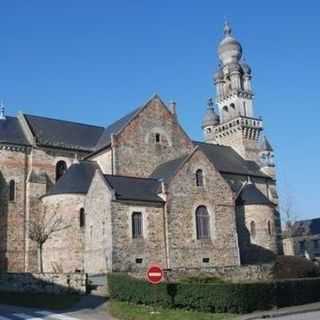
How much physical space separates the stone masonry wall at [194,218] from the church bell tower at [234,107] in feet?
67.0

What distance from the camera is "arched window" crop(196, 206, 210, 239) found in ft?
114

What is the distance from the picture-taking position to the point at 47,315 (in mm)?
20141

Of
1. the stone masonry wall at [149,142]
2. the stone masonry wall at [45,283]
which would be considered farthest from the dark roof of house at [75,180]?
the stone masonry wall at [45,283]

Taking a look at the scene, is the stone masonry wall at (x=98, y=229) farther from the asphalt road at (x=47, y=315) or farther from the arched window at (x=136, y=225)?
the asphalt road at (x=47, y=315)

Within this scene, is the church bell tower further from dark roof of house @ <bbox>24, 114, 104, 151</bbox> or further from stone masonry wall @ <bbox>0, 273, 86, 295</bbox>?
stone masonry wall @ <bbox>0, 273, 86, 295</bbox>

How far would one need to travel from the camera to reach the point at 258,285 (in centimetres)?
2070

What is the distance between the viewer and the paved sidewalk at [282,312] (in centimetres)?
1869

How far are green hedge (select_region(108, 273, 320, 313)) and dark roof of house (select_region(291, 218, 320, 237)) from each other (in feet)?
202

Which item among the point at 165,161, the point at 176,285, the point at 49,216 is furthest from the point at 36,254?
the point at 176,285

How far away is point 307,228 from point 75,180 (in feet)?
190

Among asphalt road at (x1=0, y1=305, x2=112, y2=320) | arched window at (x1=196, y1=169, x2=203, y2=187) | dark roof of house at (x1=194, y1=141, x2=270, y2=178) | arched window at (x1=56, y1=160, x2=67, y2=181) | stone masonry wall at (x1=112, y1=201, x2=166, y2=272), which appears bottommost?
asphalt road at (x1=0, y1=305, x2=112, y2=320)

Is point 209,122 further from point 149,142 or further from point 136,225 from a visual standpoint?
point 136,225

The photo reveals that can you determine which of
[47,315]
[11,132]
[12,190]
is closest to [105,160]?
[12,190]

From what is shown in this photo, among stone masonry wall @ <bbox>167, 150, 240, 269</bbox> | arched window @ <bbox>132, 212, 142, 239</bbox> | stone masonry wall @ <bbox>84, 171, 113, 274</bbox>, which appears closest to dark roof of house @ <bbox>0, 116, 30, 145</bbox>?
stone masonry wall @ <bbox>84, 171, 113, 274</bbox>
